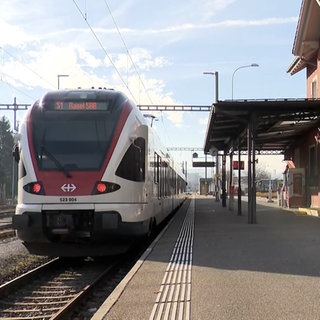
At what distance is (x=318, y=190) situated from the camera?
25.8 m

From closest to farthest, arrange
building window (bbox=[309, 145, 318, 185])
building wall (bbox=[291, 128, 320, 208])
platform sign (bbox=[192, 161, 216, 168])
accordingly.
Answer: building wall (bbox=[291, 128, 320, 208]) < building window (bbox=[309, 145, 318, 185]) < platform sign (bbox=[192, 161, 216, 168])

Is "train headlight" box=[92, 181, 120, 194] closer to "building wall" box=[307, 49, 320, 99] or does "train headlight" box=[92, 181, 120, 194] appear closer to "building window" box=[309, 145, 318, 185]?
"building wall" box=[307, 49, 320, 99]

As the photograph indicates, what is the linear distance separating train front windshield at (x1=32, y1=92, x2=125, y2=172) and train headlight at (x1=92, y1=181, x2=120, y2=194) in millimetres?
317

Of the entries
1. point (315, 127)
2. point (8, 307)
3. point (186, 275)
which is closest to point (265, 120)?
point (315, 127)

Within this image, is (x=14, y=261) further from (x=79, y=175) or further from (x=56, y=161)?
(x=79, y=175)

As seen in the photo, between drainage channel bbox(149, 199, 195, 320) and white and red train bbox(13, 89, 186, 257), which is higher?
white and red train bbox(13, 89, 186, 257)

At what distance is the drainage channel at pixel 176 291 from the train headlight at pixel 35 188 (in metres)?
2.83

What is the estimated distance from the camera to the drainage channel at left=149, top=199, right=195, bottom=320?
6.07 meters

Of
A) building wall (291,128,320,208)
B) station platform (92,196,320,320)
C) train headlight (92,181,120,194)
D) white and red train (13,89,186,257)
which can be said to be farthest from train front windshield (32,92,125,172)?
building wall (291,128,320,208)

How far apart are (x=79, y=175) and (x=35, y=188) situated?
2.94 feet

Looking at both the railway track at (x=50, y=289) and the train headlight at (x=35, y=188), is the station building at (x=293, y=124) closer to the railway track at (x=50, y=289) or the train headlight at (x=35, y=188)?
the railway track at (x=50, y=289)

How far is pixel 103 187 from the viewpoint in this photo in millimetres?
10094

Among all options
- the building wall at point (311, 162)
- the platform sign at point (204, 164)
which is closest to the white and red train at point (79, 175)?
the building wall at point (311, 162)

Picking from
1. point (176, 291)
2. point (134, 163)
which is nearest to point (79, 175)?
point (134, 163)
